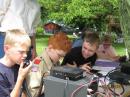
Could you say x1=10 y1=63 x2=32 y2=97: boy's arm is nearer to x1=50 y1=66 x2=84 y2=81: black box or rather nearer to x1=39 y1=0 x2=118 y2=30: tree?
x1=50 y1=66 x2=84 y2=81: black box

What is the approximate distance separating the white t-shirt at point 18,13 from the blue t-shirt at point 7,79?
102 cm

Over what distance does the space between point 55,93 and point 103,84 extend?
1.12ft

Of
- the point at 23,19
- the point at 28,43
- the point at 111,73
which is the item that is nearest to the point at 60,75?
the point at 28,43

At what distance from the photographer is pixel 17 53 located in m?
2.62

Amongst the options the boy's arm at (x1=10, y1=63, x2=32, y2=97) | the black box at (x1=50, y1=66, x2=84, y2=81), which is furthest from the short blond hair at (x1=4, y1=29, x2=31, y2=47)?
the black box at (x1=50, y1=66, x2=84, y2=81)

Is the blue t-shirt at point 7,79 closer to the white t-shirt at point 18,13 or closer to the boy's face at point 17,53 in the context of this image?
the boy's face at point 17,53

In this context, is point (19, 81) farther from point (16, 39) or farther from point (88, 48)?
point (88, 48)

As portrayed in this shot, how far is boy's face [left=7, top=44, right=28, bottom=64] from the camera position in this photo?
2.61 meters

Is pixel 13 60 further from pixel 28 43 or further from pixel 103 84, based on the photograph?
pixel 103 84

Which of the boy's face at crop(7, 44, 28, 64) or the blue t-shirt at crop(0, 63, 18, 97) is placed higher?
the boy's face at crop(7, 44, 28, 64)

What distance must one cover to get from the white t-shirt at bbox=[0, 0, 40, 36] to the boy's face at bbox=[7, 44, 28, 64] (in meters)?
1.03

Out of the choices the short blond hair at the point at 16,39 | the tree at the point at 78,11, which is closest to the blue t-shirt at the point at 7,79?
the short blond hair at the point at 16,39

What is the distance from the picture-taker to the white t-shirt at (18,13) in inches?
146

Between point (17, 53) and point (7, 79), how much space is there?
0.56 feet
